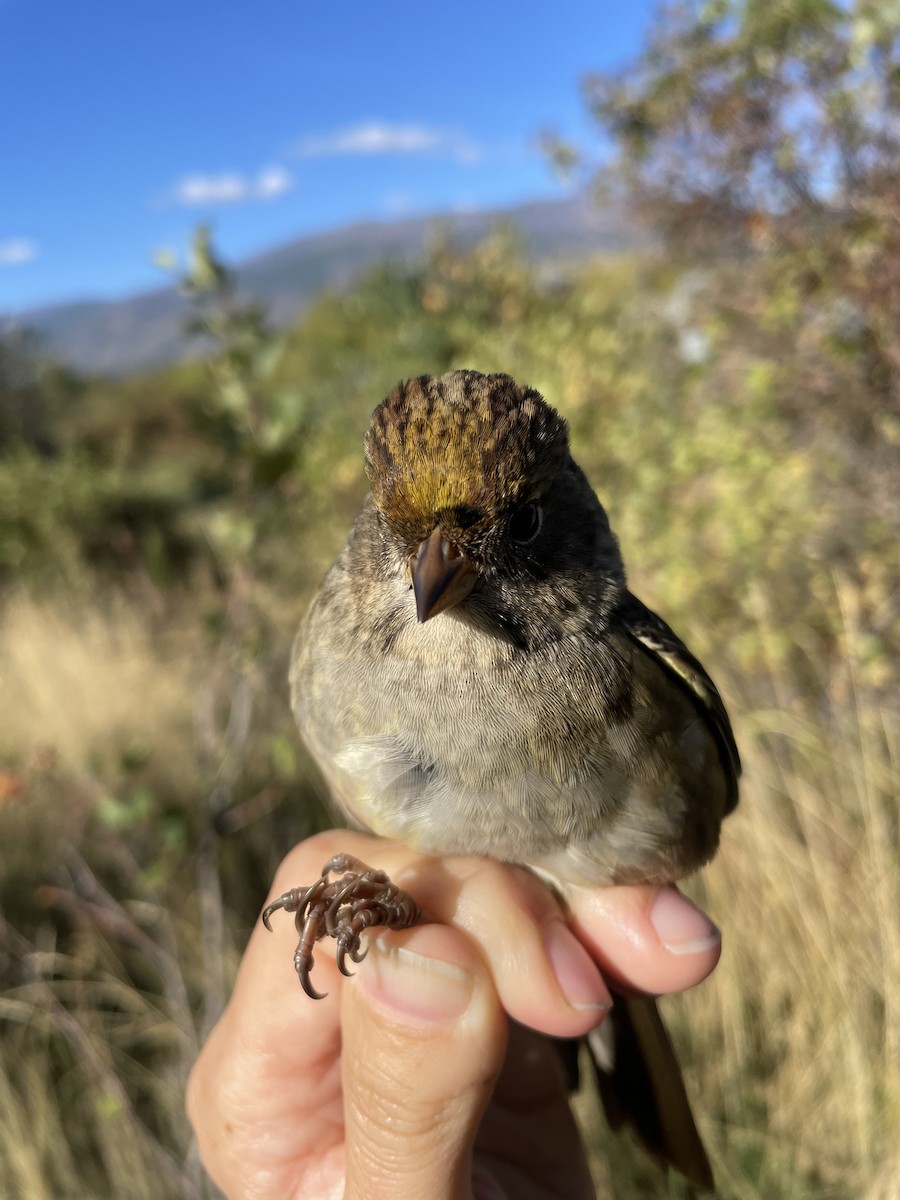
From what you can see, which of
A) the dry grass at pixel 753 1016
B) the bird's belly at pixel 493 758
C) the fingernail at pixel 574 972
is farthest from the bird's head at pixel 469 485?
the dry grass at pixel 753 1016

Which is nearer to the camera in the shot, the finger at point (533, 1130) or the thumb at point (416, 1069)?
the thumb at point (416, 1069)

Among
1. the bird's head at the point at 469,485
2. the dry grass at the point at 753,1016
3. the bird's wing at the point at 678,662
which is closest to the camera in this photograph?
the bird's head at the point at 469,485

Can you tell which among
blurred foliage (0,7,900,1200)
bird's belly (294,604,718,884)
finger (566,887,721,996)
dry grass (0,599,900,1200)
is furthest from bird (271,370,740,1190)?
dry grass (0,599,900,1200)

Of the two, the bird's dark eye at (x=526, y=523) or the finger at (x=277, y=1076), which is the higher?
the bird's dark eye at (x=526, y=523)

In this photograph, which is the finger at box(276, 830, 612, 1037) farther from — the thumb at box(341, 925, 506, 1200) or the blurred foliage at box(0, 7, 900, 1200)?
the blurred foliage at box(0, 7, 900, 1200)

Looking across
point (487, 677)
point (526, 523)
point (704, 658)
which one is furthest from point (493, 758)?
point (704, 658)

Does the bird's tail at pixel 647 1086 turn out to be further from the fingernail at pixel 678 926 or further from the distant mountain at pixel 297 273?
the distant mountain at pixel 297 273
